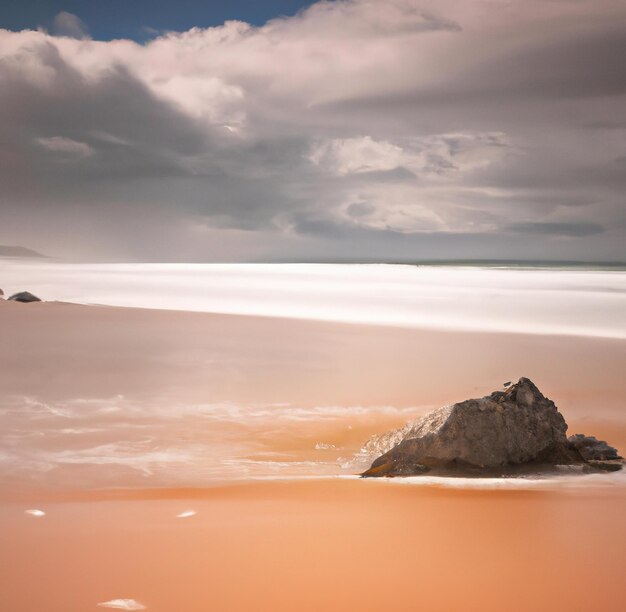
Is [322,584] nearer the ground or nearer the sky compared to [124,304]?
nearer the ground

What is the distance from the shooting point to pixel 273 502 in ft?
10.6

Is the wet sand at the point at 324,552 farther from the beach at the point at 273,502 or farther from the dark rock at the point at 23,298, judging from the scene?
the dark rock at the point at 23,298

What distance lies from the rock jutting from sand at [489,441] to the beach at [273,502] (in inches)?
9.8

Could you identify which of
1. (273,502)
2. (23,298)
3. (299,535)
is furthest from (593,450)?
(23,298)

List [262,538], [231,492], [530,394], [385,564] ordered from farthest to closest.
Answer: [530,394] → [231,492] → [262,538] → [385,564]

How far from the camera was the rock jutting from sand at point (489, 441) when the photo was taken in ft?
13.0

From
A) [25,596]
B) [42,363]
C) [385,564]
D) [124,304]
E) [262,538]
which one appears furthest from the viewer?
[124,304]

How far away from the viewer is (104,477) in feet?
12.8

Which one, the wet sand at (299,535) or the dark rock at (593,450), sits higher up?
the dark rock at (593,450)

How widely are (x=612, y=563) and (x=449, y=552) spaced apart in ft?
1.91

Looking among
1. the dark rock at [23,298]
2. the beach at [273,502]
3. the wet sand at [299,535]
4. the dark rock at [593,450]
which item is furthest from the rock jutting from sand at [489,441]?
the dark rock at [23,298]

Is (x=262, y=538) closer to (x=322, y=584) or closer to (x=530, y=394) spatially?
(x=322, y=584)

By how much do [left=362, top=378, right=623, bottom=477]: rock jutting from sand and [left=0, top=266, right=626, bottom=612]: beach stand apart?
9.8 inches

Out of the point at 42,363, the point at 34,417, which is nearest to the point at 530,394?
the point at 34,417
